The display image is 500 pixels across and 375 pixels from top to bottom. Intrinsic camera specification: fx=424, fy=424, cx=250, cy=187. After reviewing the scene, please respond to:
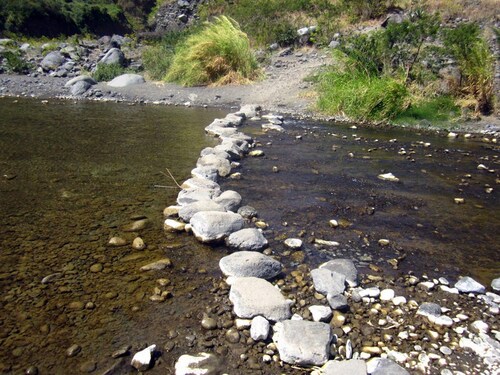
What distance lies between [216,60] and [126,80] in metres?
2.95

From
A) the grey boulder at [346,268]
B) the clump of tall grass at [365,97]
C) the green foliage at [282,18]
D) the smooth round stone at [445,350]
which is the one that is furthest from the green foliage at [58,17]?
the smooth round stone at [445,350]

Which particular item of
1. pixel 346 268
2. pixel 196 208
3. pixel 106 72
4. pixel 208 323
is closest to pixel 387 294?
pixel 346 268

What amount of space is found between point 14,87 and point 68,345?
12.8 meters

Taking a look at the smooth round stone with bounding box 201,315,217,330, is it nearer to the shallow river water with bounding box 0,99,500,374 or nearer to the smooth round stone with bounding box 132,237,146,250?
the shallow river water with bounding box 0,99,500,374

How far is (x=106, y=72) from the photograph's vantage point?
14.1 meters

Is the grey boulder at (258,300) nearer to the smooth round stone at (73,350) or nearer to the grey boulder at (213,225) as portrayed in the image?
the grey boulder at (213,225)

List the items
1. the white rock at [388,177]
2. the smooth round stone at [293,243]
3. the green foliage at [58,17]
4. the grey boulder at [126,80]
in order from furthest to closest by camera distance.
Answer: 1. the green foliage at [58,17]
2. the grey boulder at [126,80]
3. the white rock at [388,177]
4. the smooth round stone at [293,243]

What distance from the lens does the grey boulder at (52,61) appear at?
611 inches

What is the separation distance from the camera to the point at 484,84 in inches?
363

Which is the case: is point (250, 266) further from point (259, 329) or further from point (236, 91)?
point (236, 91)

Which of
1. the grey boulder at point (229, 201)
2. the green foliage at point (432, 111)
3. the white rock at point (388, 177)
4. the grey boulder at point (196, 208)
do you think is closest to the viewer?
the grey boulder at point (196, 208)

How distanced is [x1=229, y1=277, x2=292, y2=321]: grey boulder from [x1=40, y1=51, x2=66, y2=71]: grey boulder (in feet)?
50.3

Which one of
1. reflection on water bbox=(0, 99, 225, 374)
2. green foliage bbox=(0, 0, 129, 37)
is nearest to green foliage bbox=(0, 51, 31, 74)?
green foliage bbox=(0, 0, 129, 37)

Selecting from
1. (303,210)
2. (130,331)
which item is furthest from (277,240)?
(130,331)
